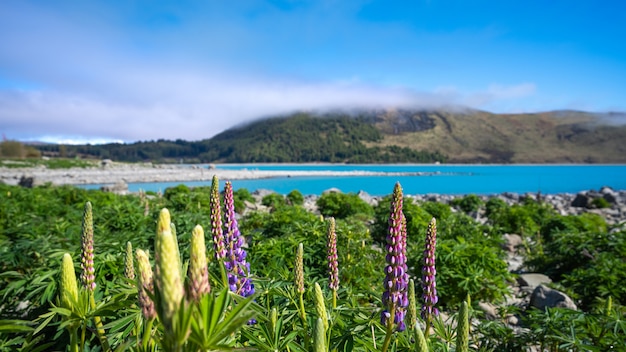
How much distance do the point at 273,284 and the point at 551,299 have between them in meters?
5.50

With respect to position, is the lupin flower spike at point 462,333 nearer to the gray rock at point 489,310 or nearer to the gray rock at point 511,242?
the gray rock at point 489,310

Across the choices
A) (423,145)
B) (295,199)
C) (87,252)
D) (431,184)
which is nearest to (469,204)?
(295,199)

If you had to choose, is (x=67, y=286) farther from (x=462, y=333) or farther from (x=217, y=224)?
(x=462, y=333)

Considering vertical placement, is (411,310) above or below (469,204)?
above

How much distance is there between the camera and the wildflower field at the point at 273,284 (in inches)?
45.3

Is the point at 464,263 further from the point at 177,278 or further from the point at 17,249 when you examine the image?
the point at 17,249

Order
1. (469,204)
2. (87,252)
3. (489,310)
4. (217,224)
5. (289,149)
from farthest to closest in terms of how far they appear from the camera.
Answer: (289,149) < (469,204) < (489,310) < (217,224) < (87,252)

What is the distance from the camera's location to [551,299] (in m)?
5.87

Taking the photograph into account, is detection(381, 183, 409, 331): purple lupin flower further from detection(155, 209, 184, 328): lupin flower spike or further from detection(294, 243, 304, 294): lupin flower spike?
detection(155, 209, 184, 328): lupin flower spike

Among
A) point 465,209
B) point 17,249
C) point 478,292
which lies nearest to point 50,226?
point 17,249

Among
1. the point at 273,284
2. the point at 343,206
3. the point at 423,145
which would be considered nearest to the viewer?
the point at 273,284

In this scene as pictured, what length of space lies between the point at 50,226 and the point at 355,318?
6.07 meters

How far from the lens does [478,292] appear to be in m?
6.25

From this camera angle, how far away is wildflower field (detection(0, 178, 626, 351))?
3.78 ft
